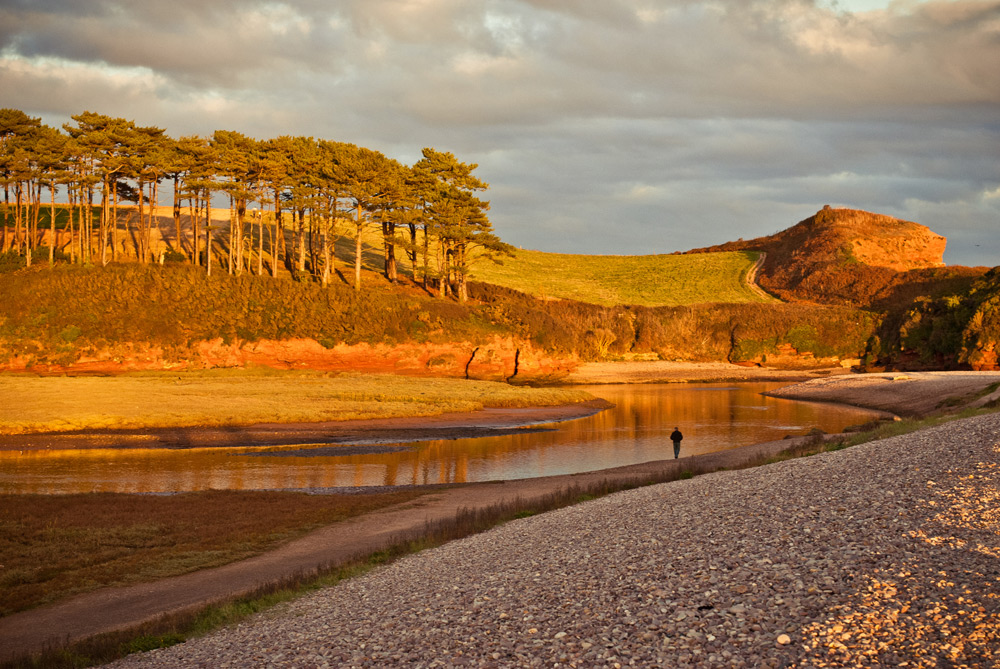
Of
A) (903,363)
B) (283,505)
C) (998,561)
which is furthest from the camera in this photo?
(903,363)

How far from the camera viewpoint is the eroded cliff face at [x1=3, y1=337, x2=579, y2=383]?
61.8 m

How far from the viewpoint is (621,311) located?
10500 centimetres

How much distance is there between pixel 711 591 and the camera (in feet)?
33.6

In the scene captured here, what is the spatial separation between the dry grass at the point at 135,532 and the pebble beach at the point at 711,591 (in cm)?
654

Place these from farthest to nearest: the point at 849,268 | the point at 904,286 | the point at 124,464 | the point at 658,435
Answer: the point at 849,268, the point at 904,286, the point at 658,435, the point at 124,464

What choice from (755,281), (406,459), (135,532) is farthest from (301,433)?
(755,281)

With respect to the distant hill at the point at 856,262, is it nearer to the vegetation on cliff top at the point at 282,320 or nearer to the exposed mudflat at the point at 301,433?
the vegetation on cliff top at the point at 282,320

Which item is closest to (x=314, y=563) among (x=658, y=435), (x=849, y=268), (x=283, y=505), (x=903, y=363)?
(x=283, y=505)

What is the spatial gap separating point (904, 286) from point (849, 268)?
1243 cm

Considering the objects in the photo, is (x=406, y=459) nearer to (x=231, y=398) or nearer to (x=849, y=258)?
(x=231, y=398)

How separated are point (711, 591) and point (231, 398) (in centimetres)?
4689

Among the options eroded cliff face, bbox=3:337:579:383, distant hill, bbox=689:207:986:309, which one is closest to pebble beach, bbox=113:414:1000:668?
eroded cliff face, bbox=3:337:579:383

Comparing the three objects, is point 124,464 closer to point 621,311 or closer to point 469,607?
point 469,607

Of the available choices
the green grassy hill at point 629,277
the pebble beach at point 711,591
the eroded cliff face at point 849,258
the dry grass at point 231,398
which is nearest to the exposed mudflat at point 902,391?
the dry grass at point 231,398
